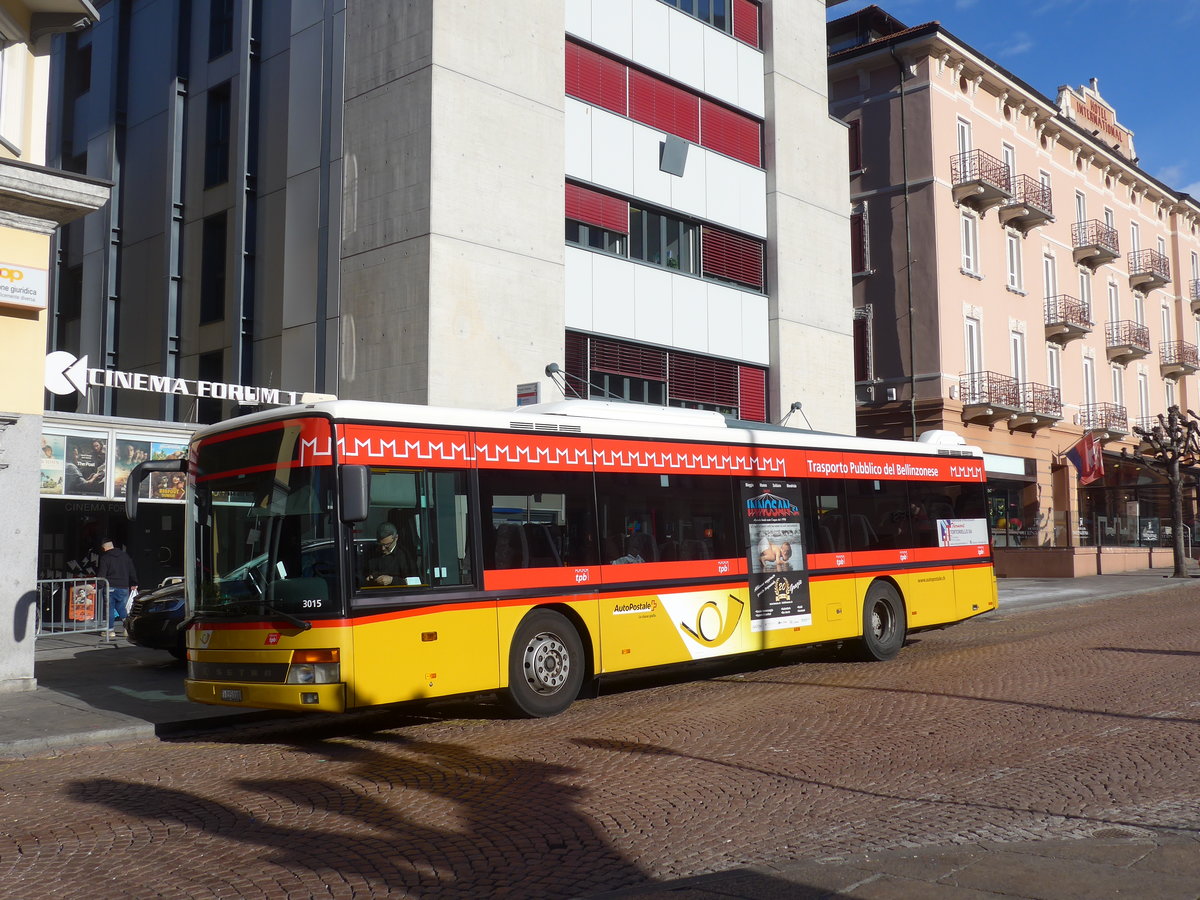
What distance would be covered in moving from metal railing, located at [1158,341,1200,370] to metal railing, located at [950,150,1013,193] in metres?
17.6

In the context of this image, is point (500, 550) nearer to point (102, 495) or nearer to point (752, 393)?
point (102, 495)

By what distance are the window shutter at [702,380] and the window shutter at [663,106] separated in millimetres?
5044

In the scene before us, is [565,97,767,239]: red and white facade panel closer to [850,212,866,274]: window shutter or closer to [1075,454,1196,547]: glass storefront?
[850,212,866,274]: window shutter

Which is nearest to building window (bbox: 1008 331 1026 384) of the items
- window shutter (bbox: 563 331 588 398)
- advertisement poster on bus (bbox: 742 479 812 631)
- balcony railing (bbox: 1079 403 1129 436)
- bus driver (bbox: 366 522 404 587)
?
balcony railing (bbox: 1079 403 1129 436)

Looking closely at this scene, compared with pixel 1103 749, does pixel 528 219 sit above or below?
above

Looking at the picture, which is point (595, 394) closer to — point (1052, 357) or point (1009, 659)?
point (1009, 659)

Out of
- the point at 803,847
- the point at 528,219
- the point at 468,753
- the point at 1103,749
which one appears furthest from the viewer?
the point at 528,219

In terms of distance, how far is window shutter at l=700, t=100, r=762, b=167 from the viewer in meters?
26.0

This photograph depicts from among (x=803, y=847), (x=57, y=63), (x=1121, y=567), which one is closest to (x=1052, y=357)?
(x=1121, y=567)

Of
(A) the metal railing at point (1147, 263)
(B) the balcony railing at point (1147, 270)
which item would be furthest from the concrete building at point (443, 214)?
(A) the metal railing at point (1147, 263)

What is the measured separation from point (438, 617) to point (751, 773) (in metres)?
3.19

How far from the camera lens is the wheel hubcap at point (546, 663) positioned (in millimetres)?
10539

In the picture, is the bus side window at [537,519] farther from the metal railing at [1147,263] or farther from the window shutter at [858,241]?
the metal railing at [1147,263]

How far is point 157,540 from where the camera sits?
2348 cm
